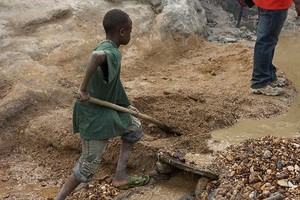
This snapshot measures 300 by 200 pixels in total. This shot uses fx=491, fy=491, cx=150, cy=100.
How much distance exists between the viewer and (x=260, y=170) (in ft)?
11.7

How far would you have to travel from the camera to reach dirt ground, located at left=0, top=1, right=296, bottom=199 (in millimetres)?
4305

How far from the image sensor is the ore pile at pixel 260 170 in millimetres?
3393

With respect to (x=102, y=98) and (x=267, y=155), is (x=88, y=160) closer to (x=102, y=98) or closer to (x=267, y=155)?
(x=102, y=98)

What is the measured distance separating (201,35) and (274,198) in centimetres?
446

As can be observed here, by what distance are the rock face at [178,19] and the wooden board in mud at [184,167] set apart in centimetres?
322

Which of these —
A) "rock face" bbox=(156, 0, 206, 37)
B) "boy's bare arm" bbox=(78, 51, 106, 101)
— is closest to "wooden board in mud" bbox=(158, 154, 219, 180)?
"boy's bare arm" bbox=(78, 51, 106, 101)

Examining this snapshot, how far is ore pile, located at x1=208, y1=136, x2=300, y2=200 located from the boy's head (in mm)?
1214

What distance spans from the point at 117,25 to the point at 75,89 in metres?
2.11

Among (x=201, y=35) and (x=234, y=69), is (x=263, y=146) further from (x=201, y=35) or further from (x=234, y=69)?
(x=201, y=35)

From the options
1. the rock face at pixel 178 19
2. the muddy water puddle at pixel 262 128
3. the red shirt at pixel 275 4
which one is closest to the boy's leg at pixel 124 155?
the muddy water puddle at pixel 262 128

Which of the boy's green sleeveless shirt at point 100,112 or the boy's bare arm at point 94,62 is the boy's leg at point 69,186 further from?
the boy's bare arm at point 94,62

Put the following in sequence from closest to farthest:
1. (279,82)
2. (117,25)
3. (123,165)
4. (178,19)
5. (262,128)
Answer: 1. (117,25)
2. (123,165)
3. (262,128)
4. (279,82)
5. (178,19)

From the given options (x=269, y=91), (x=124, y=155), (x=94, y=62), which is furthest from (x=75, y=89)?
(x=94, y=62)

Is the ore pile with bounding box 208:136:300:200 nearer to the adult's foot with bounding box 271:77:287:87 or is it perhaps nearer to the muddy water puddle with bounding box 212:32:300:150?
the muddy water puddle with bounding box 212:32:300:150
